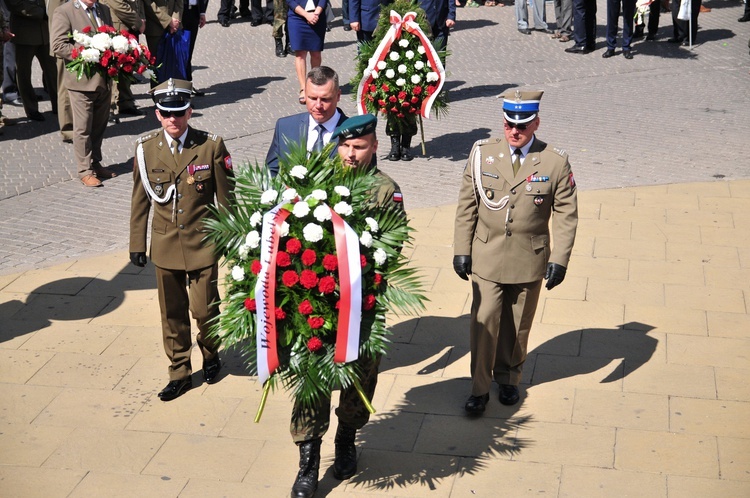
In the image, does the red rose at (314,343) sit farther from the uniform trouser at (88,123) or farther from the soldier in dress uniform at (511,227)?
the uniform trouser at (88,123)

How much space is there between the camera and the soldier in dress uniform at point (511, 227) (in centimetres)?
604

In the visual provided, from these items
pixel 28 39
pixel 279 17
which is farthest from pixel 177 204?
pixel 279 17

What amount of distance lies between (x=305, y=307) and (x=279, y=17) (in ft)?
41.1

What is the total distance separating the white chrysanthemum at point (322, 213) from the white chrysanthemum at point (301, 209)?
42mm

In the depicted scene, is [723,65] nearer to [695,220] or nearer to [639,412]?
[695,220]

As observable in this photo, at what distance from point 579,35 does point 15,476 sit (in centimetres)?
1341

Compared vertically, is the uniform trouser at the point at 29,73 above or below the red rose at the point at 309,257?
below

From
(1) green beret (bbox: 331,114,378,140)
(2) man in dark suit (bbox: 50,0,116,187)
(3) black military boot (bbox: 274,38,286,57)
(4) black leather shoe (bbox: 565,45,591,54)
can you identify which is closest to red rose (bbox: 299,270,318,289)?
(1) green beret (bbox: 331,114,378,140)

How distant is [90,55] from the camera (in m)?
10.5

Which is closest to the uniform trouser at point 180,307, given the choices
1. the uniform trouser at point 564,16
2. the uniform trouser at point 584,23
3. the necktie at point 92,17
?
the necktie at point 92,17

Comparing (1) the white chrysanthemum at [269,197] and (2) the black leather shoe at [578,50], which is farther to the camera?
(2) the black leather shoe at [578,50]

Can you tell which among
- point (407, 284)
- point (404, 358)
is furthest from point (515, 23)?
point (407, 284)

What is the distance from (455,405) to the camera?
21.1 ft

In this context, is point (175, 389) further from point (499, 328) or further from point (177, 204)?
point (499, 328)
